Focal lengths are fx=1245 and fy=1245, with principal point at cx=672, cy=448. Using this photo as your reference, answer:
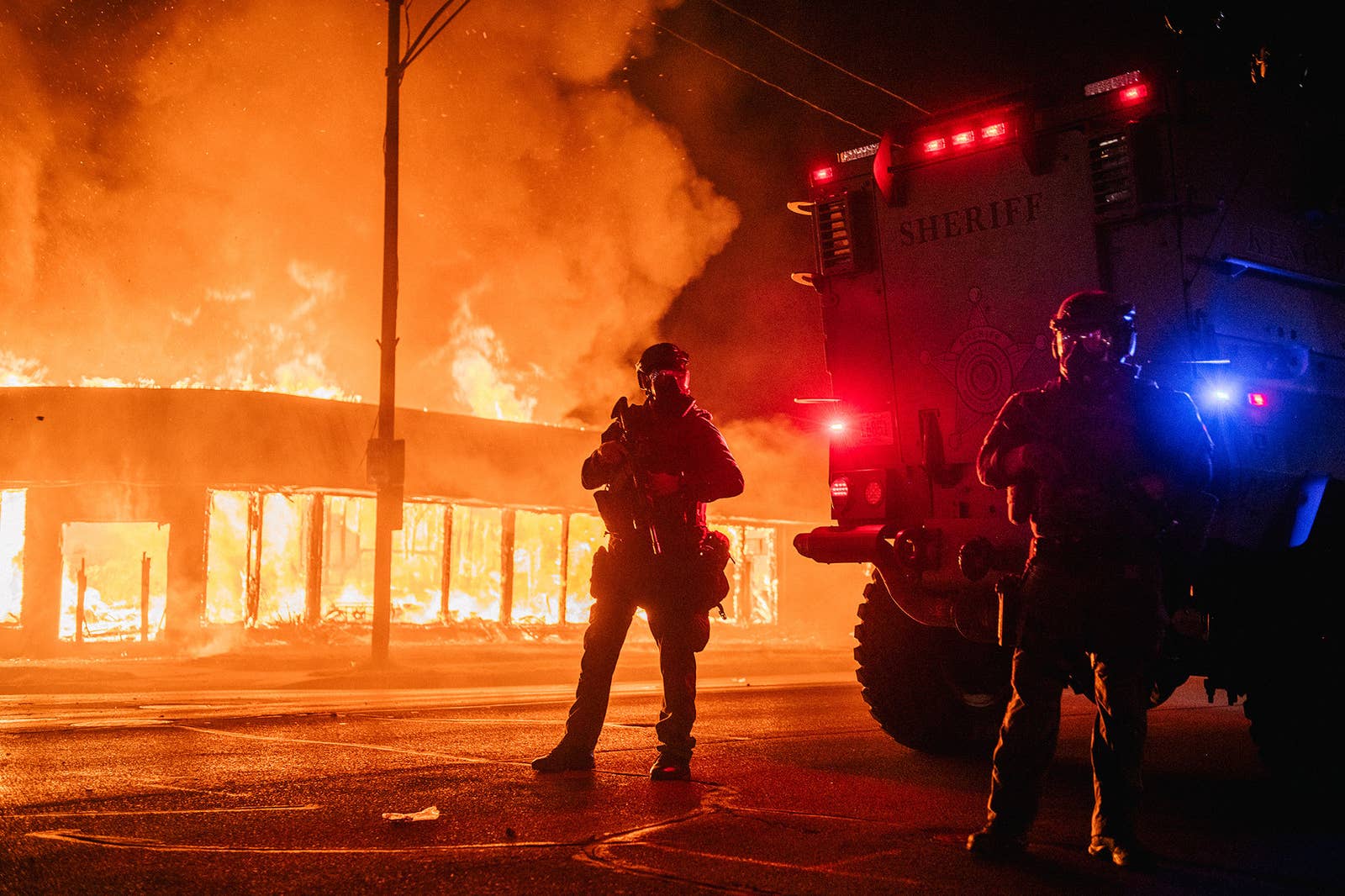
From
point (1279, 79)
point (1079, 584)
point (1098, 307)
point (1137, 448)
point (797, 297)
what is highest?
point (797, 297)

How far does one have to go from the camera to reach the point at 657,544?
223 inches

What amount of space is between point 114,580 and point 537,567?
21.4ft

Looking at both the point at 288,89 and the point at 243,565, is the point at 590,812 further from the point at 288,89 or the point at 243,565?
the point at 288,89

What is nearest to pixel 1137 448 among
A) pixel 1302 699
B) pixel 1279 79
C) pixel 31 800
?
pixel 1302 699

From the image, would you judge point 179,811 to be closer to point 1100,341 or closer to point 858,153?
point 1100,341

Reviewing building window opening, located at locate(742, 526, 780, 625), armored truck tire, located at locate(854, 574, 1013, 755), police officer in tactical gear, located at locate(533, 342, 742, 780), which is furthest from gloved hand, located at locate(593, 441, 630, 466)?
building window opening, located at locate(742, 526, 780, 625)

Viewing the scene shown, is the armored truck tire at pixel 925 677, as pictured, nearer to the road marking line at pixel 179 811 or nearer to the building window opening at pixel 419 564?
the road marking line at pixel 179 811

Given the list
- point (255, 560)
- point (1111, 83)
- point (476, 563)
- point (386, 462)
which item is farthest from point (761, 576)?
point (1111, 83)

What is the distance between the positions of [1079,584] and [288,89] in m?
21.9

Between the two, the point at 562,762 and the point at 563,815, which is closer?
the point at 563,815

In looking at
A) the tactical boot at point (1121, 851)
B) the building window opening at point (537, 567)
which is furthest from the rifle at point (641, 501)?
the building window opening at point (537, 567)

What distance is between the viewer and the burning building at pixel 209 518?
17781 millimetres

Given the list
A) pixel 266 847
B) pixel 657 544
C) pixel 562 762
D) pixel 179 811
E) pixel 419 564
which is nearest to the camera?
pixel 266 847

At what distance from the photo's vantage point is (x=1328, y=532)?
562cm
